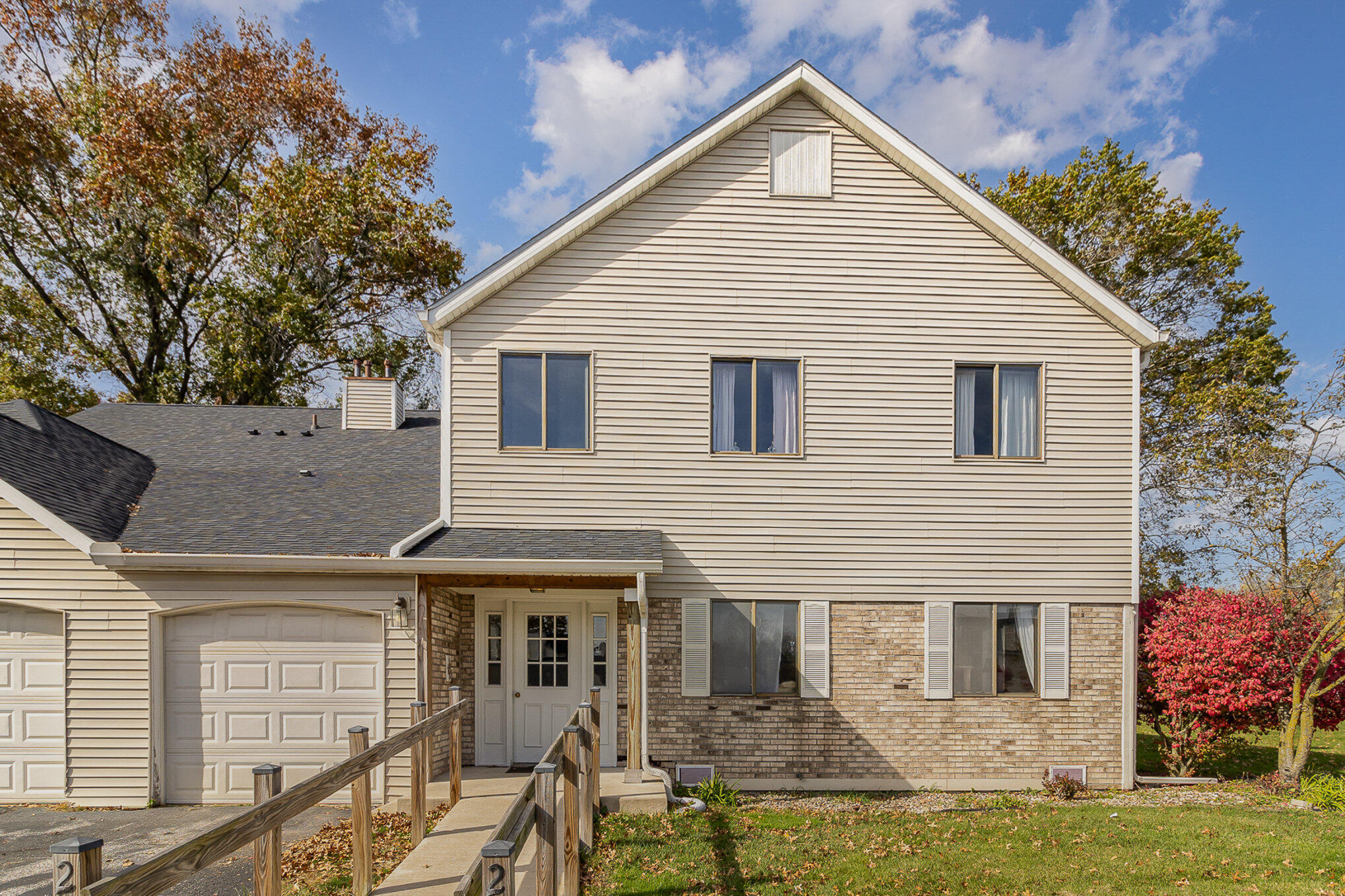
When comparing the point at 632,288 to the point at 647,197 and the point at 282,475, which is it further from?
the point at 282,475

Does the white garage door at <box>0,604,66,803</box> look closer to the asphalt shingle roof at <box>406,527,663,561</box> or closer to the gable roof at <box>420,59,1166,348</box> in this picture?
the asphalt shingle roof at <box>406,527,663,561</box>

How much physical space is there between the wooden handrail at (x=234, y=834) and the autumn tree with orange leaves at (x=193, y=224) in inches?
745

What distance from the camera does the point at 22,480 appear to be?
29.8 ft

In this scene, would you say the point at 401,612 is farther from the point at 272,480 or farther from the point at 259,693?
the point at 272,480

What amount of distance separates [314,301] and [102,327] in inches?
→ 267

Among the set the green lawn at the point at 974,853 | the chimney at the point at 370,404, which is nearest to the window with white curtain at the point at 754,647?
the green lawn at the point at 974,853

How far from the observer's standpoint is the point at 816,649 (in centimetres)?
998

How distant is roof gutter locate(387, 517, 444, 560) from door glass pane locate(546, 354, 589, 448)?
1.78 m

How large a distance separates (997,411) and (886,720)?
4.46 metres

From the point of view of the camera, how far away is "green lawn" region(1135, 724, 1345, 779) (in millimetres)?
11500

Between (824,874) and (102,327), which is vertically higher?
(102,327)

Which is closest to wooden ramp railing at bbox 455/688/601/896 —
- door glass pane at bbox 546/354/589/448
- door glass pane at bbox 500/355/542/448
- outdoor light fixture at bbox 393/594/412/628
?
outdoor light fixture at bbox 393/594/412/628

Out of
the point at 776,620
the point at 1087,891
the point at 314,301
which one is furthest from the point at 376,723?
the point at 314,301

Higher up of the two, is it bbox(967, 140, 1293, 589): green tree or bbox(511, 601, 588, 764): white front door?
bbox(967, 140, 1293, 589): green tree
